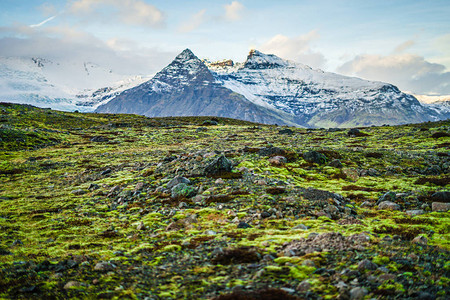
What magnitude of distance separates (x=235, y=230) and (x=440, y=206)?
9.76 meters

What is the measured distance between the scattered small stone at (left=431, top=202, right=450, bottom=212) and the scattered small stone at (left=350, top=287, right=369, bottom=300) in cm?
925

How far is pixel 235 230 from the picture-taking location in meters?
11.2

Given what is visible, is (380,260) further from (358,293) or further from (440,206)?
(440,206)

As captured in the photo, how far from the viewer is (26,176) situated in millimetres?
26094

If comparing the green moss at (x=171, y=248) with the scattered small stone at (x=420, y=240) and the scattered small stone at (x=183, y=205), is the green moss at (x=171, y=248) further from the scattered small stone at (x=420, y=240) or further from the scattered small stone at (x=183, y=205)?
the scattered small stone at (x=420, y=240)

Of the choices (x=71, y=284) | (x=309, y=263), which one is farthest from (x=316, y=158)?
(x=71, y=284)

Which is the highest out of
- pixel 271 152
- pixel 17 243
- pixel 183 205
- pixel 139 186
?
pixel 271 152

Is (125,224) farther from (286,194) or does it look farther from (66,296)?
(286,194)

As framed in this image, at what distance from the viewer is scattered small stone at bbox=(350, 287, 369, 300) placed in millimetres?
5953

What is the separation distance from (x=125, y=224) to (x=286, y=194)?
882cm

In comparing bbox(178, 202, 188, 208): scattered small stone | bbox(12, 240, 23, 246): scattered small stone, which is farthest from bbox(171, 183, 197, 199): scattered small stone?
bbox(12, 240, 23, 246): scattered small stone

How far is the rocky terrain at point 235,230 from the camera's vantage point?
6.83 metres

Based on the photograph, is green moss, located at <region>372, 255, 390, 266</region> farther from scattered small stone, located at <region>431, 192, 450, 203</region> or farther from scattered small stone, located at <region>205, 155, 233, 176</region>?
scattered small stone, located at <region>205, 155, 233, 176</region>

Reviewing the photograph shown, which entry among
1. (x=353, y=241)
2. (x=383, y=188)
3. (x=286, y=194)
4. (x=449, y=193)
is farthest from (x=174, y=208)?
(x=449, y=193)
